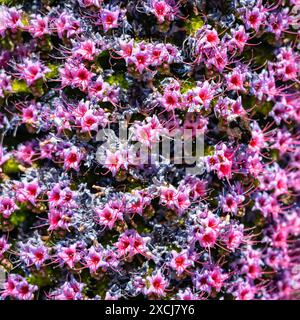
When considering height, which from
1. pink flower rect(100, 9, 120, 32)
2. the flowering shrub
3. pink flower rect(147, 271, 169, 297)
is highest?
pink flower rect(100, 9, 120, 32)

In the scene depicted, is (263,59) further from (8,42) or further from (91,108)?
(8,42)

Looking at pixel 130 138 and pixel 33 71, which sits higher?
pixel 33 71

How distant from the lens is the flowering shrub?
7.72 ft

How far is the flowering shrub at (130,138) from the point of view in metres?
2.35

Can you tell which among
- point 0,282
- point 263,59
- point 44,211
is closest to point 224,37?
point 263,59

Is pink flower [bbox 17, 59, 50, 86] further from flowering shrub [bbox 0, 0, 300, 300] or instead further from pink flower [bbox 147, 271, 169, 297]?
pink flower [bbox 147, 271, 169, 297]

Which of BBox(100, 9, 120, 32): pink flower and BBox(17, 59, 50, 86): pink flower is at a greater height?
BBox(100, 9, 120, 32): pink flower

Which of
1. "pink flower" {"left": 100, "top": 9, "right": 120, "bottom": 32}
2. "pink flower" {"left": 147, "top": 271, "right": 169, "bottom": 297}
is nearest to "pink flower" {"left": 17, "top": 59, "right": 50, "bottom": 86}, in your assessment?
"pink flower" {"left": 100, "top": 9, "right": 120, "bottom": 32}

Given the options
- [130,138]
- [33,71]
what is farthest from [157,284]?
[33,71]

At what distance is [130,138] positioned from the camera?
2.37m

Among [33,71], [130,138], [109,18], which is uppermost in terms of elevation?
[109,18]

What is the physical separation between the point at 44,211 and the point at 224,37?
1.17 metres

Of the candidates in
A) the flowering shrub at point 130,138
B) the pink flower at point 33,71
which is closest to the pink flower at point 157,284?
the flowering shrub at point 130,138

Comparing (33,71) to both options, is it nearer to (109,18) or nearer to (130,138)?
(109,18)
